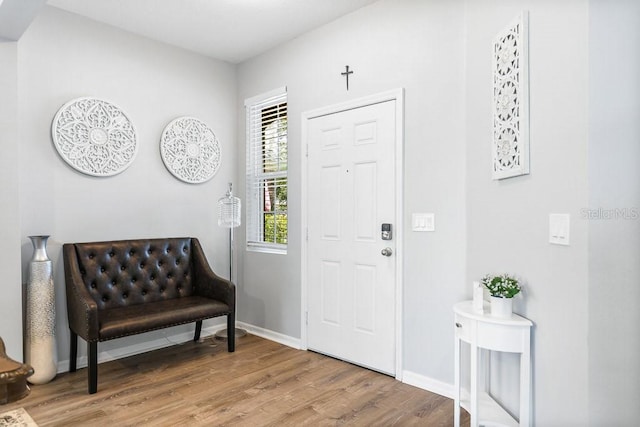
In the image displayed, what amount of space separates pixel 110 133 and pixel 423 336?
2892 mm

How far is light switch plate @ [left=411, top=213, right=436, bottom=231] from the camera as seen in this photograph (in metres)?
2.63

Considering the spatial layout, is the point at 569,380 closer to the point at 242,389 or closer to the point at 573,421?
the point at 573,421

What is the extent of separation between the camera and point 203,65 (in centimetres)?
392

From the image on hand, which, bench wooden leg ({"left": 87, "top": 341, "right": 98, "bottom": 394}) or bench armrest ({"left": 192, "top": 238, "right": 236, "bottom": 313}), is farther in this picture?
bench armrest ({"left": 192, "top": 238, "right": 236, "bottom": 313})

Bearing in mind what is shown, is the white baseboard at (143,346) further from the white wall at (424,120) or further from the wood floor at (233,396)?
the white wall at (424,120)

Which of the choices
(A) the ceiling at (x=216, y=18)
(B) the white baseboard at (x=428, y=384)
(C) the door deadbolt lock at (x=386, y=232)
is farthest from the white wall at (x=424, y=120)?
(A) the ceiling at (x=216, y=18)

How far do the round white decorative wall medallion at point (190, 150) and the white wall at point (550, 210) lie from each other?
8.62 feet

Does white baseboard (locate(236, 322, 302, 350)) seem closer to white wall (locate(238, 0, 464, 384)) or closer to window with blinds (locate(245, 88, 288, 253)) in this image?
window with blinds (locate(245, 88, 288, 253))

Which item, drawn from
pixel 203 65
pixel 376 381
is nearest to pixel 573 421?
pixel 376 381

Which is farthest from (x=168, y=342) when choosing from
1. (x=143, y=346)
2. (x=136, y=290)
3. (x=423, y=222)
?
(x=423, y=222)

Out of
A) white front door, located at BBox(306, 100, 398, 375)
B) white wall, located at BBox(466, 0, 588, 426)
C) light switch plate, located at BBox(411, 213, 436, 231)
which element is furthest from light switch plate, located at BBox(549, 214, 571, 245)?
white front door, located at BBox(306, 100, 398, 375)

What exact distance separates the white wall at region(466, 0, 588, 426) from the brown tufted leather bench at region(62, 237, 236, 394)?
7.19 ft

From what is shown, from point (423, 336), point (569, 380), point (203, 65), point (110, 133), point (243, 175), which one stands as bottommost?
point (423, 336)

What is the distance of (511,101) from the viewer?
6.51 feet
